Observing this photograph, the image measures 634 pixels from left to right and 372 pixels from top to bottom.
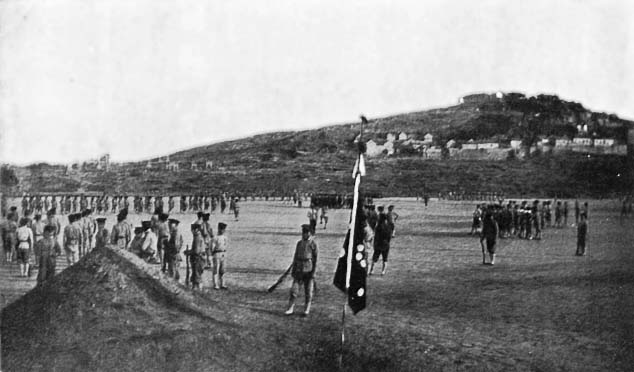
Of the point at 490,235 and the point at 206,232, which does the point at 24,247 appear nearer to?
the point at 206,232

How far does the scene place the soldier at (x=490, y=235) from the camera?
5.20m

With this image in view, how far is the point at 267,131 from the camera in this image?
5.50 m

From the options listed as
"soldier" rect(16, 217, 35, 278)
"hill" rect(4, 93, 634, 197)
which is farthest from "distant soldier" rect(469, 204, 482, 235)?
"soldier" rect(16, 217, 35, 278)

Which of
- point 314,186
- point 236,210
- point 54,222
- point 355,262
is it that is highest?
point 314,186

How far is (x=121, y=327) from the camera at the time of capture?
5391 mm

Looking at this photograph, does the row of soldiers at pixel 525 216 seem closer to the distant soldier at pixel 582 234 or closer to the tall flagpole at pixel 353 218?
the distant soldier at pixel 582 234

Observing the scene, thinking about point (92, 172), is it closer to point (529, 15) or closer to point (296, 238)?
point (296, 238)

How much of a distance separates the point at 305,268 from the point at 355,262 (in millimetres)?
341

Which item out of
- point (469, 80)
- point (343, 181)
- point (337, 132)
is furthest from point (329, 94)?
point (469, 80)

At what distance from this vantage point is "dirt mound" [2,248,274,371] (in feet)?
17.4

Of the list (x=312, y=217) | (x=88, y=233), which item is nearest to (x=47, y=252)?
(x=88, y=233)

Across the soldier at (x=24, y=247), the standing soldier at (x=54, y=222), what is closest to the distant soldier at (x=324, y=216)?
the standing soldier at (x=54, y=222)

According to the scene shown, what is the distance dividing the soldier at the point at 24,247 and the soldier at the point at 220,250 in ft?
4.33

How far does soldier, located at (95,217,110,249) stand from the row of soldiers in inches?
99.3
